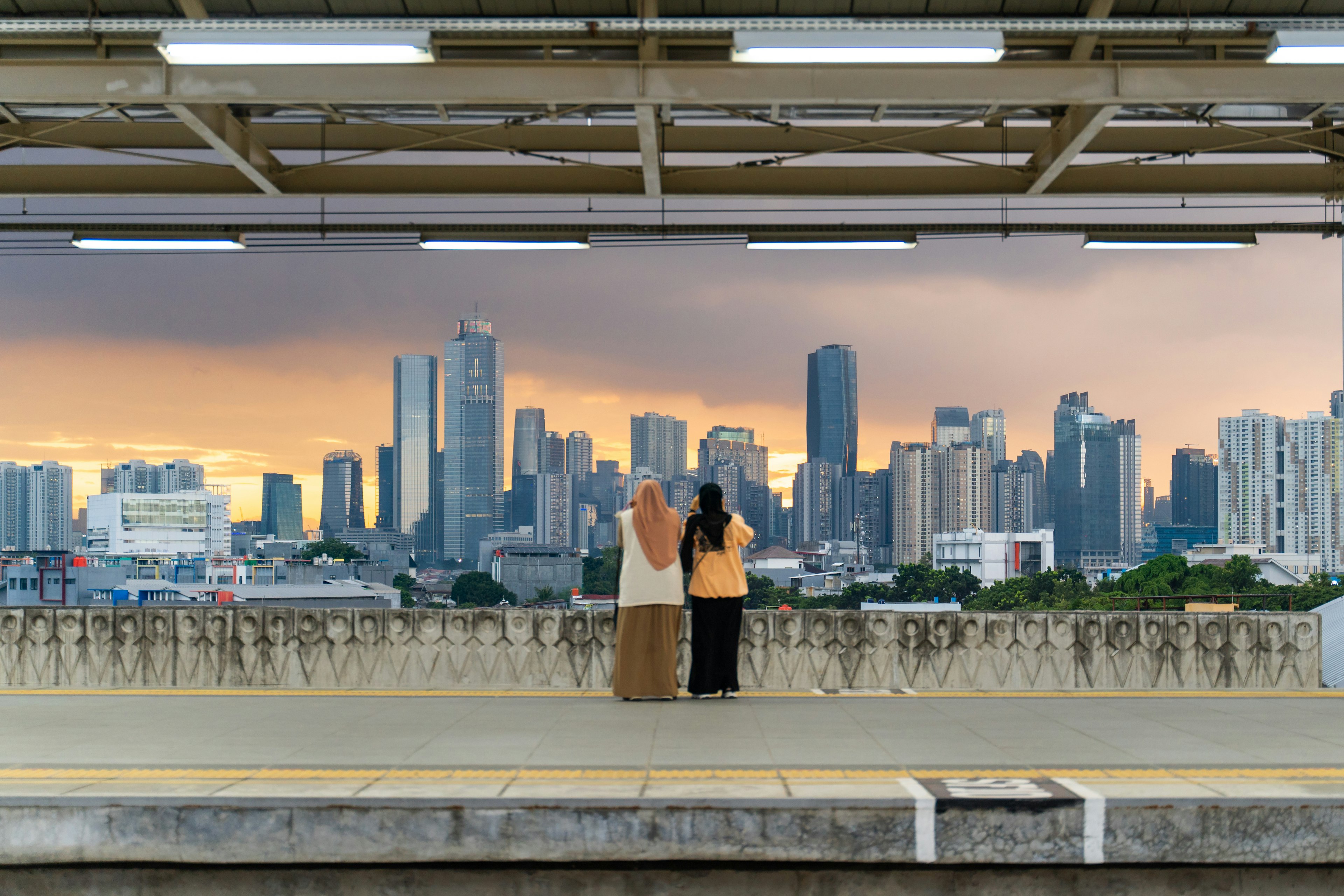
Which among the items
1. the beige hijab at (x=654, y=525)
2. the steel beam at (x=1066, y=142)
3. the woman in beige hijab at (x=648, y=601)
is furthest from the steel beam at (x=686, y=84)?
the woman in beige hijab at (x=648, y=601)

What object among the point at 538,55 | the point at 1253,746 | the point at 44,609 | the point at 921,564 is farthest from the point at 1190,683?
the point at 921,564

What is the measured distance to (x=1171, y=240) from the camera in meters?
10.4

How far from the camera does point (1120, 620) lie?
1035cm

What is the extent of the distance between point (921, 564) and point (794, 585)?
15204 mm

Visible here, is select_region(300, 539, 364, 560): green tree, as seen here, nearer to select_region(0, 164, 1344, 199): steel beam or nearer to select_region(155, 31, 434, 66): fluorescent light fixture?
select_region(0, 164, 1344, 199): steel beam

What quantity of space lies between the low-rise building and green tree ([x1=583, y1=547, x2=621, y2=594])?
9.22 feet

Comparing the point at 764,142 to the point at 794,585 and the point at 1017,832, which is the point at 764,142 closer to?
the point at 1017,832

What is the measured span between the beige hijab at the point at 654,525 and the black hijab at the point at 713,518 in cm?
21

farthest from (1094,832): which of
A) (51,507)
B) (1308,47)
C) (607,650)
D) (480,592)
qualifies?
(51,507)

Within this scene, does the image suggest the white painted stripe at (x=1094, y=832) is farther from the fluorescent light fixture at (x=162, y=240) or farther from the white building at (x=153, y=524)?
the white building at (x=153, y=524)

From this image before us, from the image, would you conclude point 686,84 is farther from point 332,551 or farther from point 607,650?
point 332,551

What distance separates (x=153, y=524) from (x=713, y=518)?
183102 mm

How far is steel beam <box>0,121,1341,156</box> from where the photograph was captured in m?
10.3

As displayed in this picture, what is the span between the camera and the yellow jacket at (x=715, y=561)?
866 centimetres
